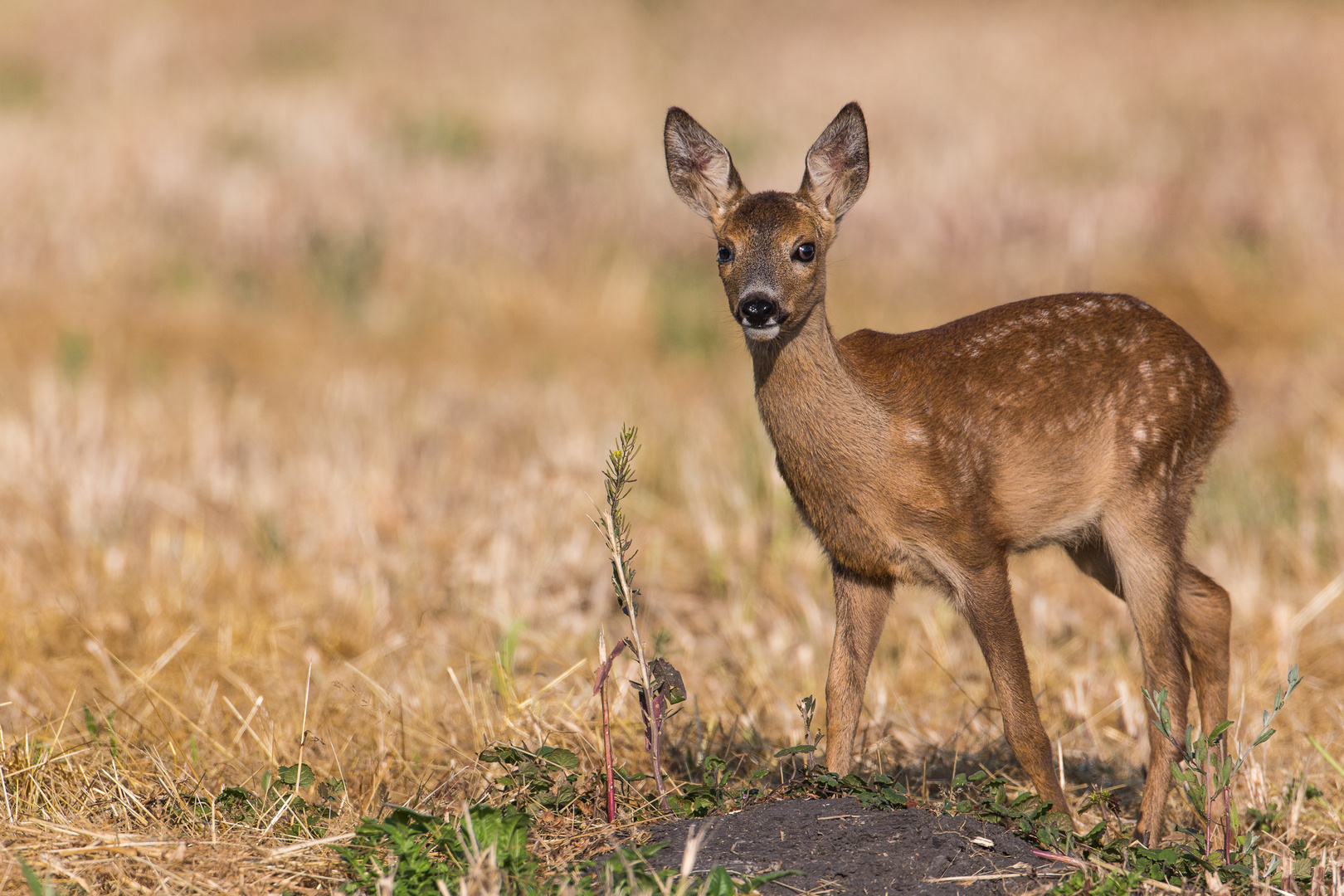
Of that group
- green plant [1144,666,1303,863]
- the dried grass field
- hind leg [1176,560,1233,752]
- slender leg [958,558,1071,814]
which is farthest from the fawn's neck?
hind leg [1176,560,1233,752]

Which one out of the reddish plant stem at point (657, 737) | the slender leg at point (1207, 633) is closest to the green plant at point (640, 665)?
the reddish plant stem at point (657, 737)

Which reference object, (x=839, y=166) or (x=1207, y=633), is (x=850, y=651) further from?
(x=839, y=166)

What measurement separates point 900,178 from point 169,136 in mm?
7761

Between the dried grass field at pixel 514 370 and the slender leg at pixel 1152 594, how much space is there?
0.40m

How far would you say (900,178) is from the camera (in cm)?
1435

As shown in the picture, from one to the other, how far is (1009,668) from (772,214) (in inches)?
59.1

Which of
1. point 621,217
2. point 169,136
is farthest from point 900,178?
point 169,136

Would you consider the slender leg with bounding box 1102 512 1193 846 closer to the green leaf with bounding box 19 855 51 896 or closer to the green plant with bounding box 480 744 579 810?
the green plant with bounding box 480 744 579 810

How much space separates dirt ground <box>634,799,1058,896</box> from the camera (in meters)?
3.06

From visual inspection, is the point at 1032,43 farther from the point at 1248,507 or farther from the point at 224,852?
the point at 224,852

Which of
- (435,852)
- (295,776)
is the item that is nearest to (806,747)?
(435,852)

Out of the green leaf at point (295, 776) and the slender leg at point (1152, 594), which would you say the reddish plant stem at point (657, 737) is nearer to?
the green leaf at point (295, 776)

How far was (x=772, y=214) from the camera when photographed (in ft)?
13.4

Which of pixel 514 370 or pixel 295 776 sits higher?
pixel 514 370
